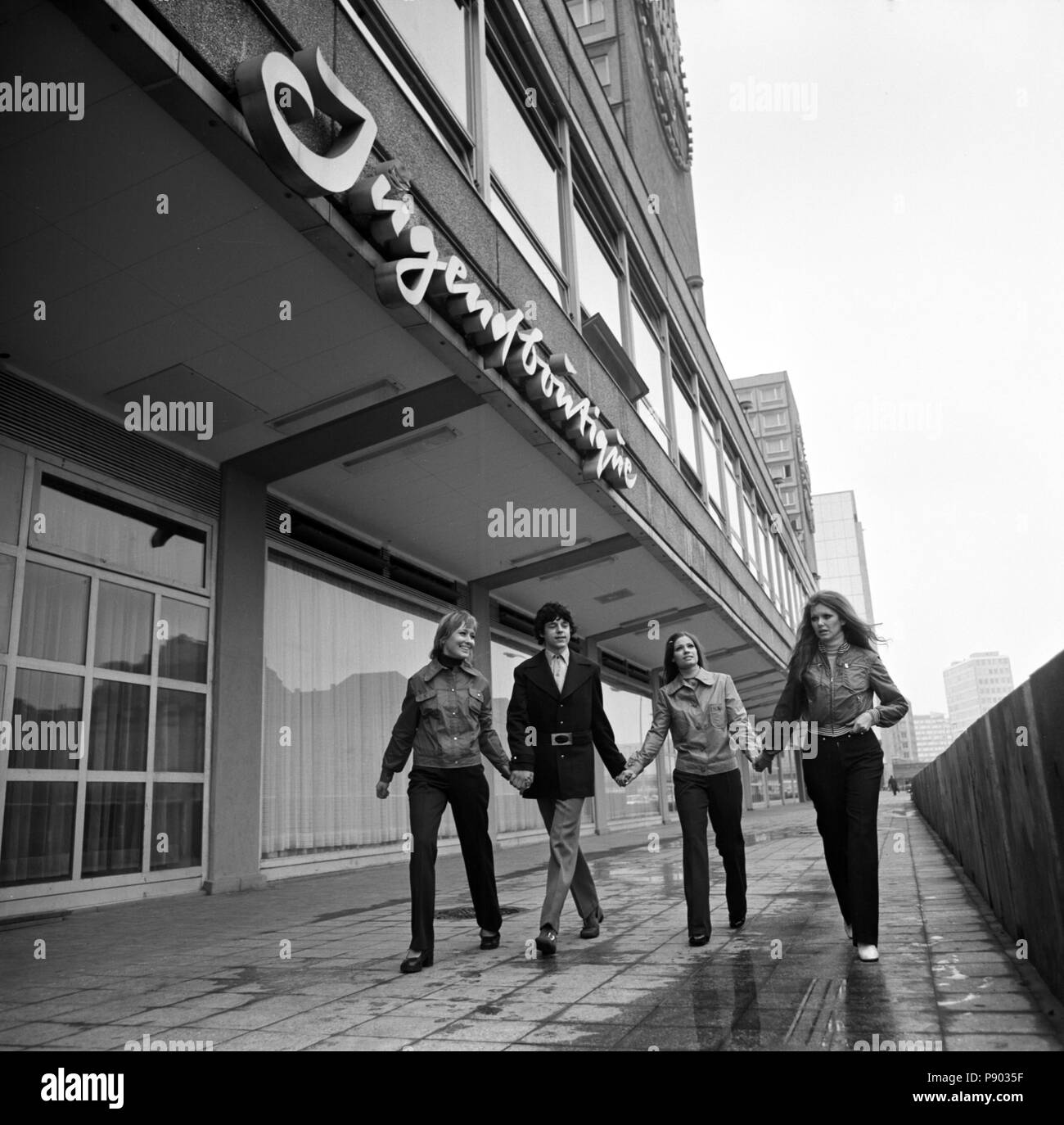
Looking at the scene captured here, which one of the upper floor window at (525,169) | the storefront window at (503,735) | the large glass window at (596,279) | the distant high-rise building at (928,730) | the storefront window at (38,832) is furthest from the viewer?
the distant high-rise building at (928,730)

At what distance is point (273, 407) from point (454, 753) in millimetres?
4903

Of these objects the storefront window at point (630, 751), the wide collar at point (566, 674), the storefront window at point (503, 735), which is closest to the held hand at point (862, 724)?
the wide collar at point (566, 674)

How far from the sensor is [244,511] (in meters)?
10.6

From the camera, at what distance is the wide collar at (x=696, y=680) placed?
6.10 m

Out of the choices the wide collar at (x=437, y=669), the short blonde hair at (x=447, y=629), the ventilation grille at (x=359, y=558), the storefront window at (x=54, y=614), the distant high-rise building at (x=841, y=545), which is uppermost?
the distant high-rise building at (x=841, y=545)

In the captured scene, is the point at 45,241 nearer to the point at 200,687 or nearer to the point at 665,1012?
the point at 200,687

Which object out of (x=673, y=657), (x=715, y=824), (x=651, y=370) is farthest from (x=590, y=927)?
(x=651, y=370)

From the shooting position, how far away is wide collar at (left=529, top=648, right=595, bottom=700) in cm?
590

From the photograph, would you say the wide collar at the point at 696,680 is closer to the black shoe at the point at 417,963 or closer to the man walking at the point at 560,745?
the man walking at the point at 560,745

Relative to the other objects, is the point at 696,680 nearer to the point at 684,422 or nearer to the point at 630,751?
the point at 684,422

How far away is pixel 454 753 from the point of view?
5699mm

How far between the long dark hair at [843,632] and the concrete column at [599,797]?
15366 mm

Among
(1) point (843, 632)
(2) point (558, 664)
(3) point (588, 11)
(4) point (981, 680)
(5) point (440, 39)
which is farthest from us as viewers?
(4) point (981, 680)
